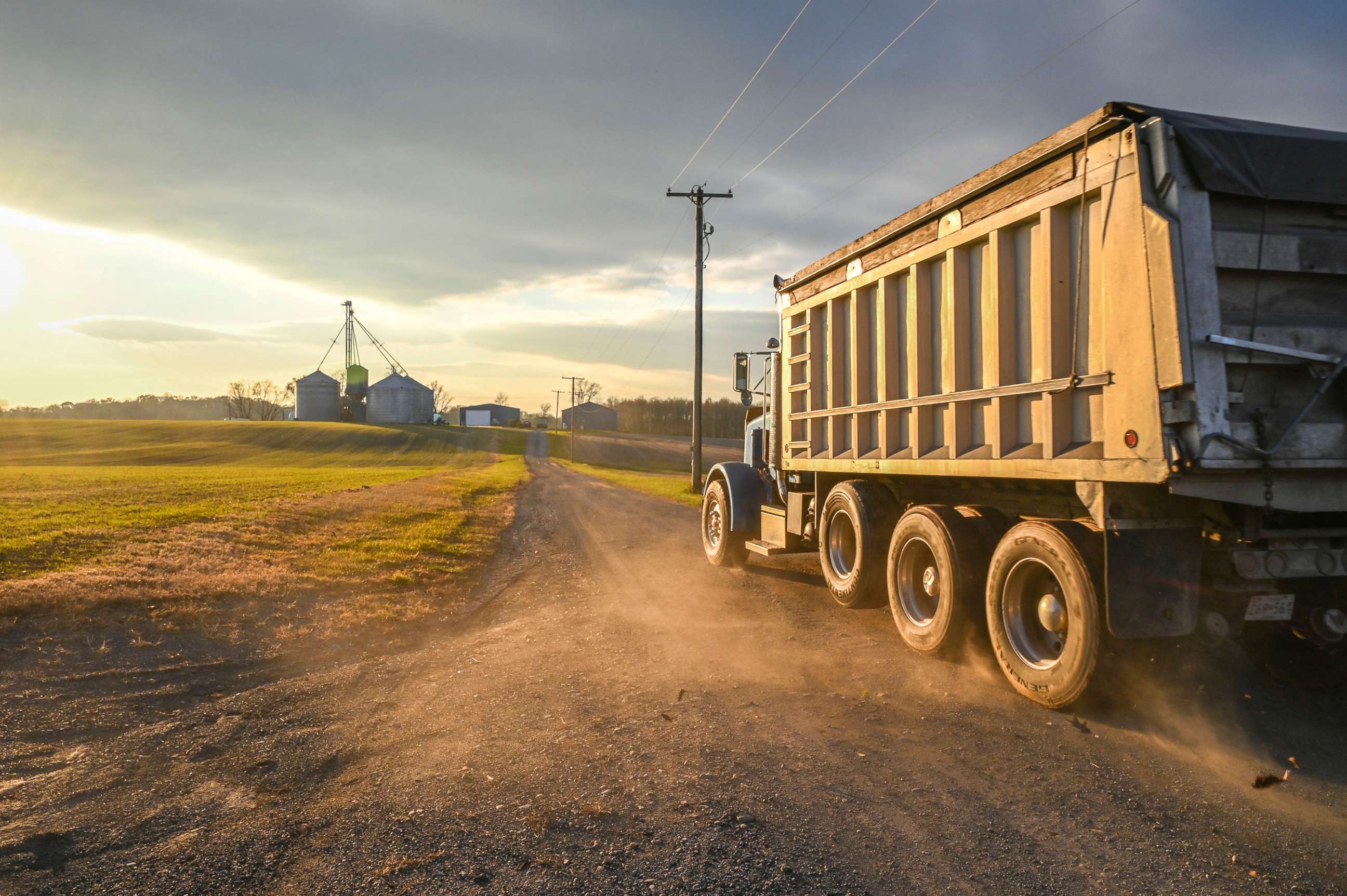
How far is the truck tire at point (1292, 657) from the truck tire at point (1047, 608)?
1.25 meters

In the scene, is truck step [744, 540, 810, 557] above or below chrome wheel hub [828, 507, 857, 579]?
below

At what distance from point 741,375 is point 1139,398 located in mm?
7263

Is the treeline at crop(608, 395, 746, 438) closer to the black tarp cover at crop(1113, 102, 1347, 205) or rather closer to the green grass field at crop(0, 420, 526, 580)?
the green grass field at crop(0, 420, 526, 580)

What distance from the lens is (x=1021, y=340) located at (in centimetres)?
538

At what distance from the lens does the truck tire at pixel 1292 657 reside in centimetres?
495

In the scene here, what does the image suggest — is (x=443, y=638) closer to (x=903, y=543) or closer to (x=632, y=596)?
(x=632, y=596)

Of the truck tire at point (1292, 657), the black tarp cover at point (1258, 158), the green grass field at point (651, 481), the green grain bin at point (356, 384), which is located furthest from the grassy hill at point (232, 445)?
the black tarp cover at point (1258, 158)

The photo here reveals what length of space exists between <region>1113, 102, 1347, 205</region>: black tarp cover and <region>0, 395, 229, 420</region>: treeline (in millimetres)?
178120

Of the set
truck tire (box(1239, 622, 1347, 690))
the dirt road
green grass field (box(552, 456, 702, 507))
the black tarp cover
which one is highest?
the black tarp cover

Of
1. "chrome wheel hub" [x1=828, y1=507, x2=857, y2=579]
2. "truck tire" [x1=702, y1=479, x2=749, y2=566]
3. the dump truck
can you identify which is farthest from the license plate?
"truck tire" [x1=702, y1=479, x2=749, y2=566]

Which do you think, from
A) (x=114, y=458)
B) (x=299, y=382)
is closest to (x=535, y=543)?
(x=114, y=458)

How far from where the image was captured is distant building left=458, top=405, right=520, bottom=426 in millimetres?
141750

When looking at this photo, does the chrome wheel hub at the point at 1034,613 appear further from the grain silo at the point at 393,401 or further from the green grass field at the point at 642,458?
the grain silo at the point at 393,401

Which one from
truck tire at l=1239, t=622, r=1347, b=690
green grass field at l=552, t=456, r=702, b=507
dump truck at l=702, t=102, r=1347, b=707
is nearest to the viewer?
dump truck at l=702, t=102, r=1347, b=707
